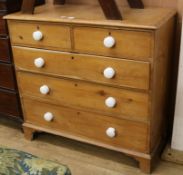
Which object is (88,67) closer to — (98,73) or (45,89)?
(98,73)

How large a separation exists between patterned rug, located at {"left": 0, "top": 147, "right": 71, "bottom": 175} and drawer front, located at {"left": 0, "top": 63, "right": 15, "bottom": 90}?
90 centimetres

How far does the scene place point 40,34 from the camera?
1586 mm

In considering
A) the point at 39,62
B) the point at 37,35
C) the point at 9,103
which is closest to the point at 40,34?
the point at 37,35

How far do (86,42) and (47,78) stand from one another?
0.37 metres

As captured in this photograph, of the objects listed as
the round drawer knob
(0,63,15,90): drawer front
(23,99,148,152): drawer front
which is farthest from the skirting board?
(0,63,15,90): drawer front

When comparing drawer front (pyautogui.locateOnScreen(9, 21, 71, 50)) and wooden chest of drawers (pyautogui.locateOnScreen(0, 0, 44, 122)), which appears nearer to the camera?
drawer front (pyautogui.locateOnScreen(9, 21, 71, 50))

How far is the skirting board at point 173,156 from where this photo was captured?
1743mm

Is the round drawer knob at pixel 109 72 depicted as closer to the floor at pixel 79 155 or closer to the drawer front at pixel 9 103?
the floor at pixel 79 155

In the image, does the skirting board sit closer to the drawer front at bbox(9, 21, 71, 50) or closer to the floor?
the floor

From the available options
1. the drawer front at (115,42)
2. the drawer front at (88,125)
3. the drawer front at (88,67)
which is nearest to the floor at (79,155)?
the drawer front at (88,125)

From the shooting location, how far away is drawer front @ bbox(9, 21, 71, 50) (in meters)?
1.55

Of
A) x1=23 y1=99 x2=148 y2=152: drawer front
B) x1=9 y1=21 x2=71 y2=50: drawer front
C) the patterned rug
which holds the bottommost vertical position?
x1=23 y1=99 x2=148 y2=152: drawer front

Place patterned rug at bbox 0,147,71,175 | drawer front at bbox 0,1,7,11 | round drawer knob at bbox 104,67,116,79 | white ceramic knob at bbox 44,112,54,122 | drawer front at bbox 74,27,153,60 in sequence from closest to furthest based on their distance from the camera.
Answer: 1. patterned rug at bbox 0,147,71,175
2. drawer front at bbox 74,27,153,60
3. round drawer knob at bbox 104,67,116,79
4. drawer front at bbox 0,1,7,11
5. white ceramic knob at bbox 44,112,54,122

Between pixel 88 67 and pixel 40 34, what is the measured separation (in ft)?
1.04
